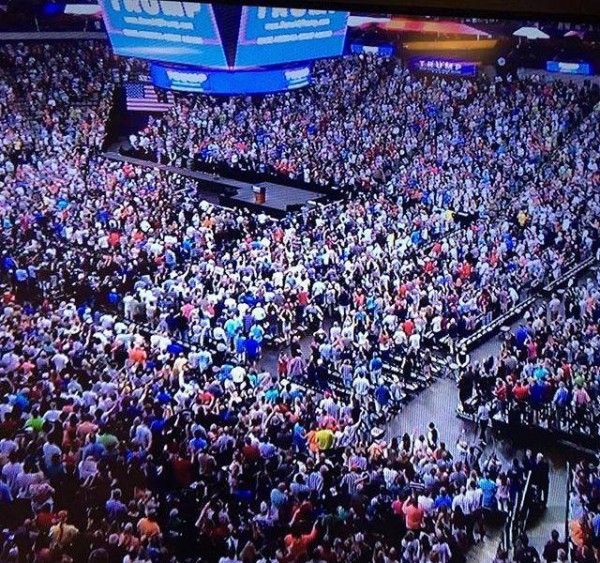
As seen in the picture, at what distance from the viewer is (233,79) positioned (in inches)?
210

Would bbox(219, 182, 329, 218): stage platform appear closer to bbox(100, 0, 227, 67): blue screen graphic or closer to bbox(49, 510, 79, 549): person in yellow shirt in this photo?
bbox(100, 0, 227, 67): blue screen graphic

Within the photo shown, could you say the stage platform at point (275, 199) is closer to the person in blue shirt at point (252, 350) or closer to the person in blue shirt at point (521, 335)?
the person in blue shirt at point (252, 350)

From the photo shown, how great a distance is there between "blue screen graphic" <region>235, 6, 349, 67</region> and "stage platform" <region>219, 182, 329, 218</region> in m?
0.98

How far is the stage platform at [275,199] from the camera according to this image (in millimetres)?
5793

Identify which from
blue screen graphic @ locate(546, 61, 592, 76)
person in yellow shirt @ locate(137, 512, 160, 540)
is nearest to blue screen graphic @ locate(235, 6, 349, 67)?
blue screen graphic @ locate(546, 61, 592, 76)

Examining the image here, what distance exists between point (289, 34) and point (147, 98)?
3.57 ft

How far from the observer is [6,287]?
16.0ft

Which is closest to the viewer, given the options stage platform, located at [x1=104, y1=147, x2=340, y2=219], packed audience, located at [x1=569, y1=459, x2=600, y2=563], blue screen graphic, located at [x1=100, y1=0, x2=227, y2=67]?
packed audience, located at [x1=569, y1=459, x2=600, y2=563]

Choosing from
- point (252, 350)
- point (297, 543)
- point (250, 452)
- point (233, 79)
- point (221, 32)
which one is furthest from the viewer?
point (233, 79)

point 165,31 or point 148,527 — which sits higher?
point 165,31

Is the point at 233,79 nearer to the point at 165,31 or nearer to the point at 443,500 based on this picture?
the point at 165,31

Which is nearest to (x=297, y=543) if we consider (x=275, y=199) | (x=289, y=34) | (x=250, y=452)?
(x=250, y=452)

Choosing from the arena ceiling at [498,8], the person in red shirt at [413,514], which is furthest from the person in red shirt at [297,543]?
the arena ceiling at [498,8]

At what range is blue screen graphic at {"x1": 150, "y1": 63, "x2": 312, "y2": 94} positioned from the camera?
5301 mm
